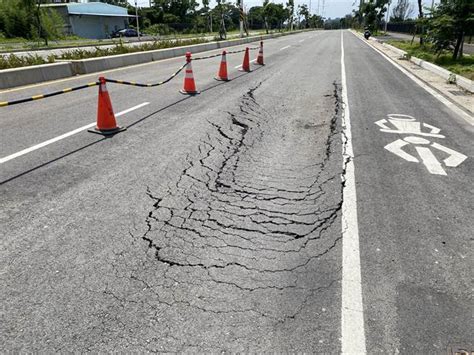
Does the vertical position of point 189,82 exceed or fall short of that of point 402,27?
it exceeds it

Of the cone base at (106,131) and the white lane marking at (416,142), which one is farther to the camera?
the cone base at (106,131)

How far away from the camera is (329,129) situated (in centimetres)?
693

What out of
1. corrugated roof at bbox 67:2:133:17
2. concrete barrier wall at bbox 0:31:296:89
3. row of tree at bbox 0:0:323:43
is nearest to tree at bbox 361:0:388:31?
row of tree at bbox 0:0:323:43

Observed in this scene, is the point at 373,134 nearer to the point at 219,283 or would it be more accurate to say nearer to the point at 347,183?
the point at 347,183

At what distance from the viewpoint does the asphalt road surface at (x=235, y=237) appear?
2379mm

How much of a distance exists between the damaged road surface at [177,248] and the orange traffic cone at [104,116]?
17.6 inches

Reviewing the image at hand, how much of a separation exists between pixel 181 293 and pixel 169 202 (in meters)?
1.48

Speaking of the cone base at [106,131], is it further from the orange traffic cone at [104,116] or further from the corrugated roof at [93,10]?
the corrugated roof at [93,10]

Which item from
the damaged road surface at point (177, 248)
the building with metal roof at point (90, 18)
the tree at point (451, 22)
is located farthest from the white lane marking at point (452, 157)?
the building with metal roof at point (90, 18)

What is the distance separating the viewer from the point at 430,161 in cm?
536

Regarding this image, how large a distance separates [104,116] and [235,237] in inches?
161

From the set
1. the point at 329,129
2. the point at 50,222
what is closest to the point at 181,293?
the point at 50,222

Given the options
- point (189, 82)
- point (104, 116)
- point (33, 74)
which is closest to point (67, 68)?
point (33, 74)

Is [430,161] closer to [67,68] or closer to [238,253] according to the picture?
[238,253]
